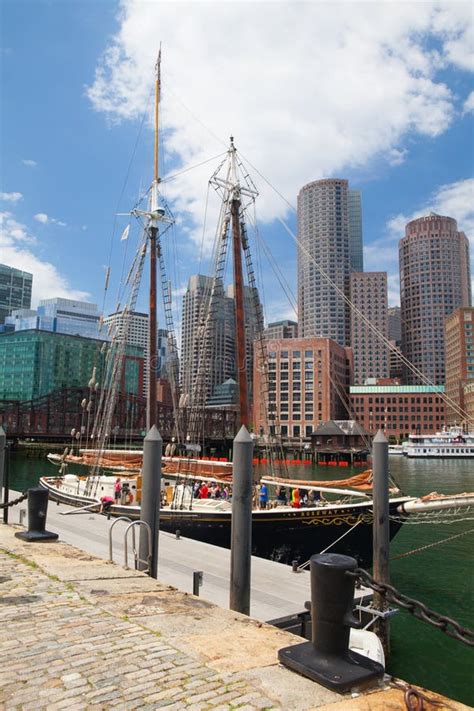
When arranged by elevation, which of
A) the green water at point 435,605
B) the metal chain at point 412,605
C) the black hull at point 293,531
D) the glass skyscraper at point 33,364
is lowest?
the green water at point 435,605

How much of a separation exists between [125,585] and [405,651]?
8.87 m

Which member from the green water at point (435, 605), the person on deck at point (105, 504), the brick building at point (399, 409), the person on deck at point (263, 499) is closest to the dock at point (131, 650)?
the green water at point (435, 605)

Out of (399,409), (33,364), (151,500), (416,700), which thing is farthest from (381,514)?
(33,364)

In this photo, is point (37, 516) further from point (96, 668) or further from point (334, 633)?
point (334, 633)

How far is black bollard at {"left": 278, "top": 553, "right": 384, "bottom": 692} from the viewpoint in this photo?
18.0 ft

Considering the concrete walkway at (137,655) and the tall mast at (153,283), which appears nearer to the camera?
the concrete walkway at (137,655)

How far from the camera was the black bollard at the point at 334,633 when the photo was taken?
5496 mm

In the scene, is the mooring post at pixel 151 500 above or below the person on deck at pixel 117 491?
above

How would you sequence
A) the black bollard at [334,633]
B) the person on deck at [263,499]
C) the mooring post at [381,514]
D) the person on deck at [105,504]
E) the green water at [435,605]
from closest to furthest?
the black bollard at [334,633], the green water at [435,605], the mooring post at [381,514], the person on deck at [263,499], the person on deck at [105,504]

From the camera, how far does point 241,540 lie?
34.2 ft

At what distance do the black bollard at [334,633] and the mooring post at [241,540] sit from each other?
457cm

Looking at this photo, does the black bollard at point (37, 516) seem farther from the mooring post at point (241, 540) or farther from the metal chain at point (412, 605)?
the metal chain at point (412, 605)

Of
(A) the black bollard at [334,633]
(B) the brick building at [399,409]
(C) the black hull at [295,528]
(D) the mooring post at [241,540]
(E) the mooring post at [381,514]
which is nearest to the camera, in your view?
(A) the black bollard at [334,633]

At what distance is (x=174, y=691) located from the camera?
17.7 ft
